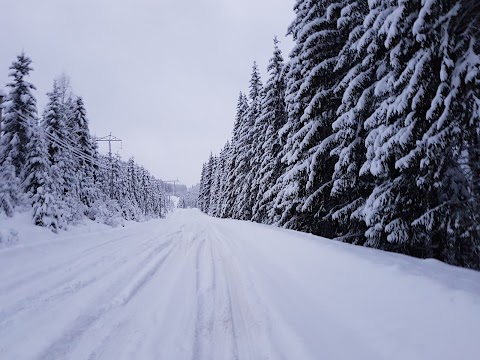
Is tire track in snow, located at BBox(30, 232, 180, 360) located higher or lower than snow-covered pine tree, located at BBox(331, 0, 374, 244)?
lower

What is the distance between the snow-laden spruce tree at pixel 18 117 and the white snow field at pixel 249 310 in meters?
13.5

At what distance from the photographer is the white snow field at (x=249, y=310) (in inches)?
121

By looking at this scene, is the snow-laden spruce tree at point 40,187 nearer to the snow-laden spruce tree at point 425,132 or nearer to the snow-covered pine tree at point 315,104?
the snow-covered pine tree at point 315,104

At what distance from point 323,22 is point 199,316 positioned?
11905 millimetres

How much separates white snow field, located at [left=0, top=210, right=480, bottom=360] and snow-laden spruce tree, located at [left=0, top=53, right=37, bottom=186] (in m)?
13.5

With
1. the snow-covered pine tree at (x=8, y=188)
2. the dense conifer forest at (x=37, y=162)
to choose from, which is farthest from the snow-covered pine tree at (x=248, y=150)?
the snow-covered pine tree at (x=8, y=188)

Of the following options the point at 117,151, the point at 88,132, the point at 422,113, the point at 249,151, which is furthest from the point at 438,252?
the point at 117,151

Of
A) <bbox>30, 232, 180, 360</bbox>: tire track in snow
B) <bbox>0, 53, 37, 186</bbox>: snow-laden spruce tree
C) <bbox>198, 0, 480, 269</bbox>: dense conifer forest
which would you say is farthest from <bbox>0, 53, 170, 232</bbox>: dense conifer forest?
<bbox>198, 0, 480, 269</bbox>: dense conifer forest

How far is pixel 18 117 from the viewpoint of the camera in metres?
17.5

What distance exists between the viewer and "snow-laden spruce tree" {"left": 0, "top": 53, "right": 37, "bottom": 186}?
17422 millimetres

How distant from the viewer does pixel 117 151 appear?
44531 millimetres

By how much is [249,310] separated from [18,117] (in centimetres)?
1897

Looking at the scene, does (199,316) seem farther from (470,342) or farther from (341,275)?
(470,342)

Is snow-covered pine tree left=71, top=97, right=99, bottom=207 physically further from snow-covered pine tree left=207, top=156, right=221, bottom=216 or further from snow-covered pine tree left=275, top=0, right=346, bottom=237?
snow-covered pine tree left=207, top=156, right=221, bottom=216
